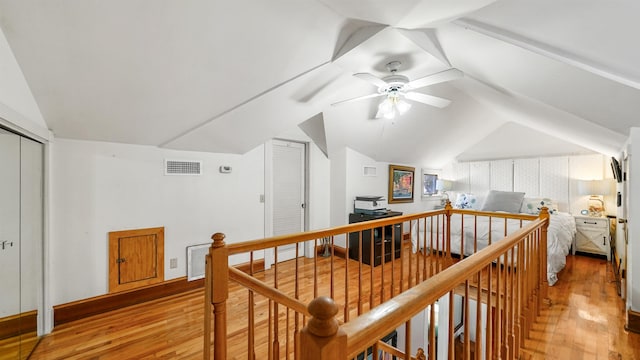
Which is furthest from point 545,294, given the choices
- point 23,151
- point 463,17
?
point 23,151

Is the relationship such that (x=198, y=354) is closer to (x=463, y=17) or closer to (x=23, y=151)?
(x=23, y=151)

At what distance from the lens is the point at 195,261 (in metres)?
3.10

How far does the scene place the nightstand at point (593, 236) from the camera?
13.1 ft

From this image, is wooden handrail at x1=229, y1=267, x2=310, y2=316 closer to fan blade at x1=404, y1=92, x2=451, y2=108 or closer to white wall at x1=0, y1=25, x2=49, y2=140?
white wall at x1=0, y1=25, x2=49, y2=140

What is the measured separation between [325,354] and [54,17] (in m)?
2.16

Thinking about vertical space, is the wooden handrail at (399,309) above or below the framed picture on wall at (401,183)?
below

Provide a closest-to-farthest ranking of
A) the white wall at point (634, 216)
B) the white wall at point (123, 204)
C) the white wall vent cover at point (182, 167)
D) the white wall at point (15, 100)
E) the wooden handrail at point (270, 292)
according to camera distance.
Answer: the wooden handrail at point (270, 292), the white wall at point (15, 100), the white wall at point (634, 216), the white wall at point (123, 204), the white wall vent cover at point (182, 167)

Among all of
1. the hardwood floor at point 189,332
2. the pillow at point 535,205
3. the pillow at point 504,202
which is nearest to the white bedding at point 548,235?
the hardwood floor at point 189,332

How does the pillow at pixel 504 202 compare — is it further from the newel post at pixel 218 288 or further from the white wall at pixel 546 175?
the newel post at pixel 218 288

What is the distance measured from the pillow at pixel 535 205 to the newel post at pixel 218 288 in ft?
17.5

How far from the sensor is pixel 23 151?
1950mm

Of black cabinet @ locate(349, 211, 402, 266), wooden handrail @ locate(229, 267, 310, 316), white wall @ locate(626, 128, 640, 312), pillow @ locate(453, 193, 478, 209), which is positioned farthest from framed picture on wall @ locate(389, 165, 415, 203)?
wooden handrail @ locate(229, 267, 310, 316)

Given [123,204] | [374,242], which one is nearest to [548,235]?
[374,242]

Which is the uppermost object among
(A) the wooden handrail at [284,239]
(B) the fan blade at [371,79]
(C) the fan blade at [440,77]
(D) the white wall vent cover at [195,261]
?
(B) the fan blade at [371,79]
